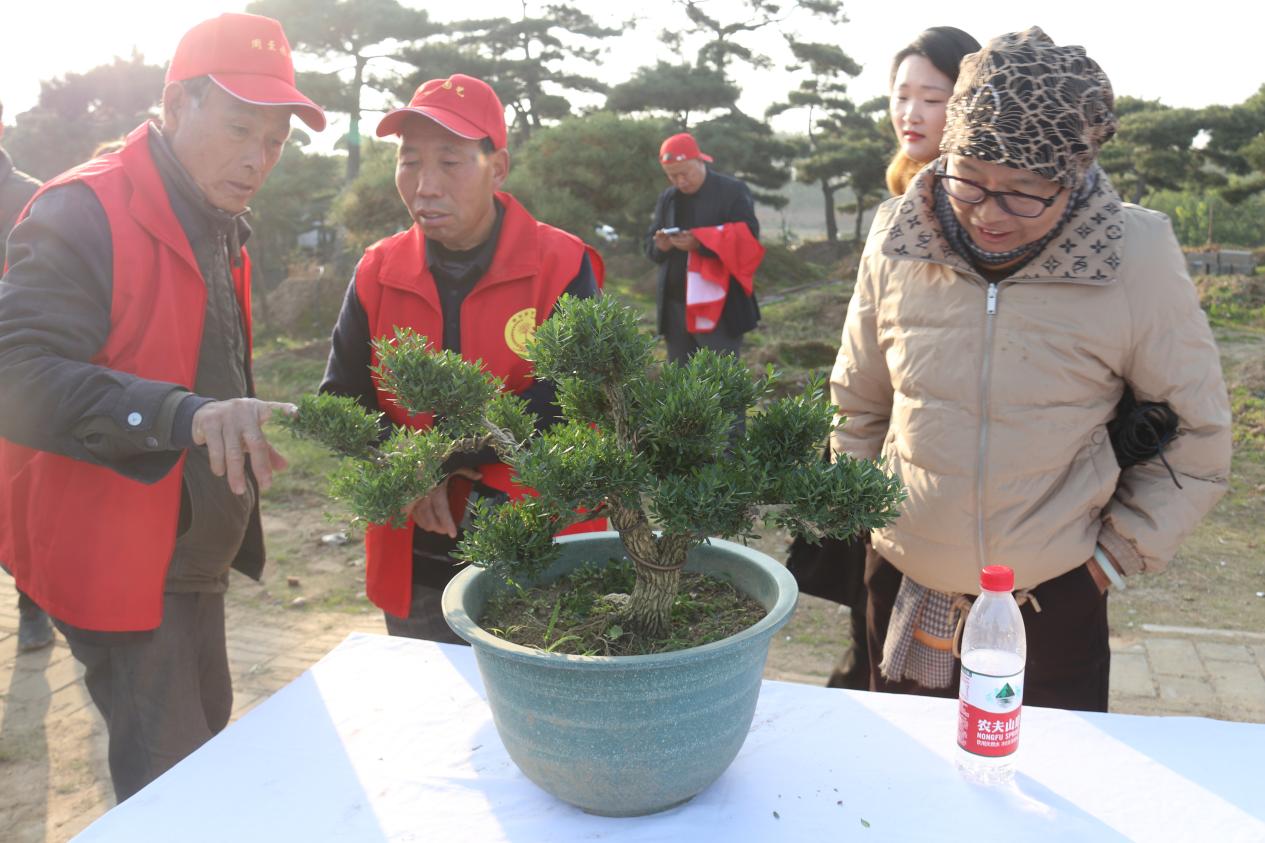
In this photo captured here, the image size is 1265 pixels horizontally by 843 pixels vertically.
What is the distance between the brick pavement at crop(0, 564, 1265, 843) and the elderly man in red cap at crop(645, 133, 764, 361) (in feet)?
9.35

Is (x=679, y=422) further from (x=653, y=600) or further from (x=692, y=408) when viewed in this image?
(x=653, y=600)

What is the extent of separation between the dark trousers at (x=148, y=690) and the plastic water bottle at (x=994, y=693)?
5.00 feet

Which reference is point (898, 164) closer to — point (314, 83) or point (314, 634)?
point (314, 634)

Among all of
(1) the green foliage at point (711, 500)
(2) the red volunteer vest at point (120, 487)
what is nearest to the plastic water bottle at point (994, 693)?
(1) the green foliage at point (711, 500)

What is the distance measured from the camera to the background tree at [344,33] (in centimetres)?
1441

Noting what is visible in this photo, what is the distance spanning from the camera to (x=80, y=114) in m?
19.0

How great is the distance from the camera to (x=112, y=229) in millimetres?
1800

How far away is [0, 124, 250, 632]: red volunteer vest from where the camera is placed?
182 centimetres

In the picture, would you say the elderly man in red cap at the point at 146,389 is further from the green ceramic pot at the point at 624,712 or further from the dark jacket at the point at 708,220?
the dark jacket at the point at 708,220

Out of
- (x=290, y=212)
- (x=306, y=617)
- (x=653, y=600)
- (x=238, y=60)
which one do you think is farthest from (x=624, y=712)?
(x=290, y=212)

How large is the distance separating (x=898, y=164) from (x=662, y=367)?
4.39ft

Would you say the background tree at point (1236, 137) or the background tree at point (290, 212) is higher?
the background tree at point (1236, 137)

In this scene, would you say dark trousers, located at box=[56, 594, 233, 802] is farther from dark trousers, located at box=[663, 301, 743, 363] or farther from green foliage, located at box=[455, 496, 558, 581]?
dark trousers, located at box=[663, 301, 743, 363]

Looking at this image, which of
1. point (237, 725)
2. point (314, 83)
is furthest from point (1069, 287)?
point (314, 83)
